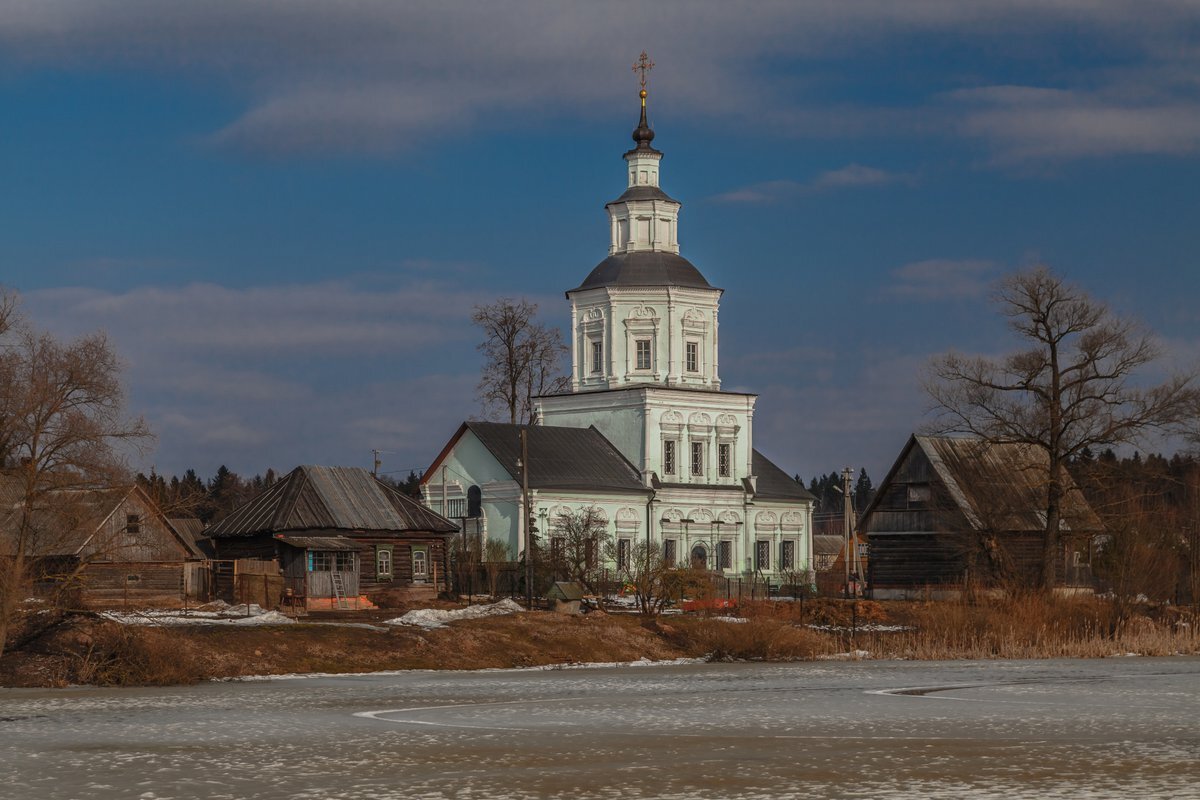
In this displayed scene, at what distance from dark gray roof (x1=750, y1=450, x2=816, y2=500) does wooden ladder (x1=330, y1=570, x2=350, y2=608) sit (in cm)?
2693

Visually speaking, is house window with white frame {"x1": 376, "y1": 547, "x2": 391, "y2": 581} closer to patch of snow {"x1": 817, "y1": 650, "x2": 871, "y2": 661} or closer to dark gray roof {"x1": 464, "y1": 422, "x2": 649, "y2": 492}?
dark gray roof {"x1": 464, "y1": 422, "x2": 649, "y2": 492}

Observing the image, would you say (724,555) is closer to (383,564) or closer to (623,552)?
(623,552)

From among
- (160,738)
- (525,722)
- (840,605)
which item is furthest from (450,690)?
(840,605)

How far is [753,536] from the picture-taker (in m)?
77.6

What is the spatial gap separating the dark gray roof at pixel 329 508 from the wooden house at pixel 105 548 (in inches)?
84.6

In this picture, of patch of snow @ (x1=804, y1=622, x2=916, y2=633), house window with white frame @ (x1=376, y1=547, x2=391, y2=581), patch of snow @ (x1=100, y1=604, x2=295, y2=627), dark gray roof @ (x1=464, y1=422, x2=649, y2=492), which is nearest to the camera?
patch of snow @ (x1=100, y1=604, x2=295, y2=627)

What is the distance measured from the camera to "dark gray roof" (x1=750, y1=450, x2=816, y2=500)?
78500 mm

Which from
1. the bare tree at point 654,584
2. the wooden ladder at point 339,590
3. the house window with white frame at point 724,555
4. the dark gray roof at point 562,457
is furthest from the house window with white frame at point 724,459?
the wooden ladder at point 339,590

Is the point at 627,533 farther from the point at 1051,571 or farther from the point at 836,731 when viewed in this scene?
the point at 836,731

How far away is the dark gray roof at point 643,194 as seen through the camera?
7912 centimetres

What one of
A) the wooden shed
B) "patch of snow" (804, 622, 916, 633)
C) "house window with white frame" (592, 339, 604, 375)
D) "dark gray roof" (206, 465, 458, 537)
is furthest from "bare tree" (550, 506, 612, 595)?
"patch of snow" (804, 622, 916, 633)

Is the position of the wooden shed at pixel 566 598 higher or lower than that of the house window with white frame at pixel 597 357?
lower

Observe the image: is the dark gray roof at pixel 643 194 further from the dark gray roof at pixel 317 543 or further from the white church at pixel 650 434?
the dark gray roof at pixel 317 543

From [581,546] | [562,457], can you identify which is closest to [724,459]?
[562,457]
